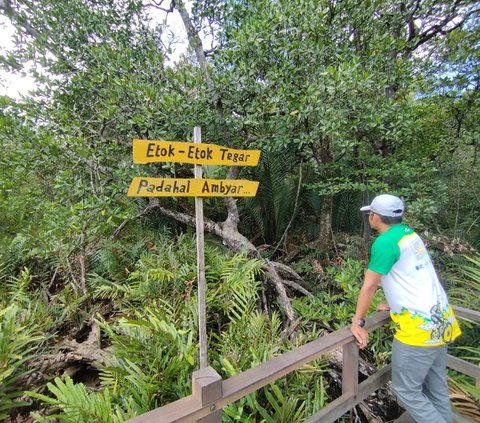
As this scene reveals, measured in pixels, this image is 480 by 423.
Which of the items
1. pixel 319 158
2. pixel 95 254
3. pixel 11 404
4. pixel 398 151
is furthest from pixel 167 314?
pixel 398 151

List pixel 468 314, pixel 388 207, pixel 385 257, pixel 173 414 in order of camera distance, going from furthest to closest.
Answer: pixel 468 314 < pixel 388 207 < pixel 385 257 < pixel 173 414

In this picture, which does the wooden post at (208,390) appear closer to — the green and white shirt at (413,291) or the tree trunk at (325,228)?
the green and white shirt at (413,291)

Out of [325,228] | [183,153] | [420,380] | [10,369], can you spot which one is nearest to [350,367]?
[420,380]

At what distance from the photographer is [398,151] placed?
4340mm

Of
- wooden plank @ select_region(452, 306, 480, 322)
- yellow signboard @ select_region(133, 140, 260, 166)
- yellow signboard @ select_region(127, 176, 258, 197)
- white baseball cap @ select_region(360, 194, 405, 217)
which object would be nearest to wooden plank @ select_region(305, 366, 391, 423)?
wooden plank @ select_region(452, 306, 480, 322)

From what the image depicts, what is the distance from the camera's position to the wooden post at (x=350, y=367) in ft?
5.11

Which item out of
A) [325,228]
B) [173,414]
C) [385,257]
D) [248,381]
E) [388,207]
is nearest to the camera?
[173,414]

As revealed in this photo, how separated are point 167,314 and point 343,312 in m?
1.71

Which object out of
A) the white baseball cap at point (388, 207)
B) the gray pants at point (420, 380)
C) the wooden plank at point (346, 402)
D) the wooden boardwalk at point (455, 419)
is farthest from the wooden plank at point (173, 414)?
the wooden boardwalk at point (455, 419)

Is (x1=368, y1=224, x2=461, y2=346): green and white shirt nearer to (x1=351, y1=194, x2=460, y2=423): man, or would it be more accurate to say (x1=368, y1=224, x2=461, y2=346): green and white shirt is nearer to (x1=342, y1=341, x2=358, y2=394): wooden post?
(x1=351, y1=194, x2=460, y2=423): man

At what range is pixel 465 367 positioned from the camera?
172 centimetres

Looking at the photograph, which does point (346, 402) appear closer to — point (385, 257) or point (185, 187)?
point (385, 257)

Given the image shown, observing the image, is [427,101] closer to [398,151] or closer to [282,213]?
[398,151]

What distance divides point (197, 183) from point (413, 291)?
129cm
